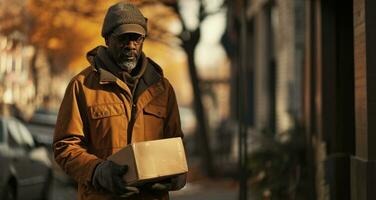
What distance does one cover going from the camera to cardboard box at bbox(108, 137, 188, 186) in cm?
441

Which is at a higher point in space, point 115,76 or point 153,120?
point 115,76

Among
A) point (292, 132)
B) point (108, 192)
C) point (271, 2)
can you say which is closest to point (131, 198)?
point (108, 192)

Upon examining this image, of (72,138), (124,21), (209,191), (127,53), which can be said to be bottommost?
(209,191)

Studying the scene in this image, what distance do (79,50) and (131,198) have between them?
32.1 meters

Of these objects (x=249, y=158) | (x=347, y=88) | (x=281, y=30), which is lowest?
(x=249, y=158)

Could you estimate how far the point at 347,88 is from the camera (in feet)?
35.1

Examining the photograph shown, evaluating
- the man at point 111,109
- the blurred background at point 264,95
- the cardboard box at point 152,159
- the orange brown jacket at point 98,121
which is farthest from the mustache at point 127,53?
the blurred background at point 264,95

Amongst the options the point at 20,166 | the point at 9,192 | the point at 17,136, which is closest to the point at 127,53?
the point at 9,192

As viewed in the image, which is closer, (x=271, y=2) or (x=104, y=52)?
(x=104, y=52)

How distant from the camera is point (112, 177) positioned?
4367mm

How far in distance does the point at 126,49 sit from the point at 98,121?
15.3 inches

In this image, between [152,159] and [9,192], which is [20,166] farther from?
[152,159]

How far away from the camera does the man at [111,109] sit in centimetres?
460

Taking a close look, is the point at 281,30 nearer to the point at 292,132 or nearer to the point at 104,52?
the point at 292,132
